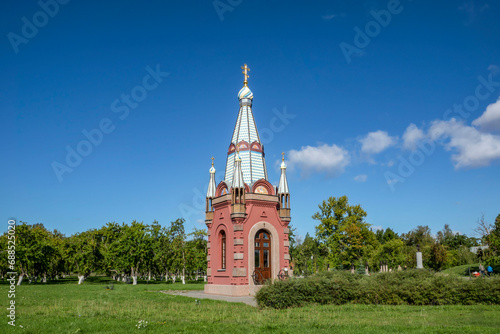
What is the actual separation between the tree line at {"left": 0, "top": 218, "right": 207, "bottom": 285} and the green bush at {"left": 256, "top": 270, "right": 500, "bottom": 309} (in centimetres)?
3256

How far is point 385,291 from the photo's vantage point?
17250 millimetres

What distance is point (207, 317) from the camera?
13852mm

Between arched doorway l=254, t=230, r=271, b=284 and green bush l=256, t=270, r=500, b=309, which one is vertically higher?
arched doorway l=254, t=230, r=271, b=284

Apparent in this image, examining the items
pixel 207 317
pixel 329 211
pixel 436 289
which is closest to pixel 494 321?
pixel 436 289

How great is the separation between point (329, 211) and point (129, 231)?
24157 mm

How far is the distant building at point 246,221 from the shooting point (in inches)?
1101

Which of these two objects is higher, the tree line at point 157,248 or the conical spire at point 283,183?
the conical spire at point 283,183

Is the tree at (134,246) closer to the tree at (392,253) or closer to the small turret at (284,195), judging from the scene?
the small turret at (284,195)

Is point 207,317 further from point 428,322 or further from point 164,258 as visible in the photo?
point 164,258

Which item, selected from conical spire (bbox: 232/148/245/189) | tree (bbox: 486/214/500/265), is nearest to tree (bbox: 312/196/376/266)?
tree (bbox: 486/214/500/265)

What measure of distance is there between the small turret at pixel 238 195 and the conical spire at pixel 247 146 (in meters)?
1.03

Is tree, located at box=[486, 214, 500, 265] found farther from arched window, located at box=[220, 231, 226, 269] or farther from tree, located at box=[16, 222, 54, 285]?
tree, located at box=[16, 222, 54, 285]

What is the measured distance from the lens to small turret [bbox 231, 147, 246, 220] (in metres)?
28.1

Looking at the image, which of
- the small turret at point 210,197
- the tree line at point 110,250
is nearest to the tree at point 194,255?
the tree line at point 110,250
